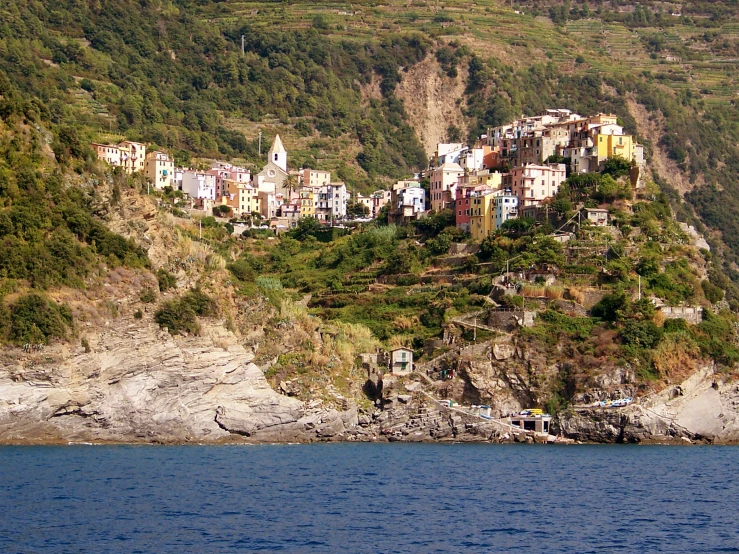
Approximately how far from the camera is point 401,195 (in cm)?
11256

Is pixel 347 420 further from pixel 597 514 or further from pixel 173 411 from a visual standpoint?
pixel 597 514

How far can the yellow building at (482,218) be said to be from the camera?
10069 centimetres

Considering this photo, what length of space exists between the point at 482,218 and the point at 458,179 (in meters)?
9.44

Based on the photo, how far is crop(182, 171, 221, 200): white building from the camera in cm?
12181

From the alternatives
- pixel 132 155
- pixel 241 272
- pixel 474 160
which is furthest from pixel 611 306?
pixel 132 155

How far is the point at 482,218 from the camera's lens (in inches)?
3974

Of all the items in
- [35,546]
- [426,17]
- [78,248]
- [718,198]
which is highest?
[426,17]

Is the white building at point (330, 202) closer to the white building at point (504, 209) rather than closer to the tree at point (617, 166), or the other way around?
the white building at point (504, 209)

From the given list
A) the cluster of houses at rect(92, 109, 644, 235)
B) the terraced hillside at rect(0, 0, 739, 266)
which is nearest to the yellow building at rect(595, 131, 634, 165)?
the cluster of houses at rect(92, 109, 644, 235)

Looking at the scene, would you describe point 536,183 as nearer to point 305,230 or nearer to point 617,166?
point 617,166

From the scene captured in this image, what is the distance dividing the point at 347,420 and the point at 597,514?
93.0 ft

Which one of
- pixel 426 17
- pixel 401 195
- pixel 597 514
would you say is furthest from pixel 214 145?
pixel 597 514

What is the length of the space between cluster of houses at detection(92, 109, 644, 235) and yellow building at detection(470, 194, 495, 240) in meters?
0.06

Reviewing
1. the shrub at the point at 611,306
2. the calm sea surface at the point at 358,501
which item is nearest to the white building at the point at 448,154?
the shrub at the point at 611,306
